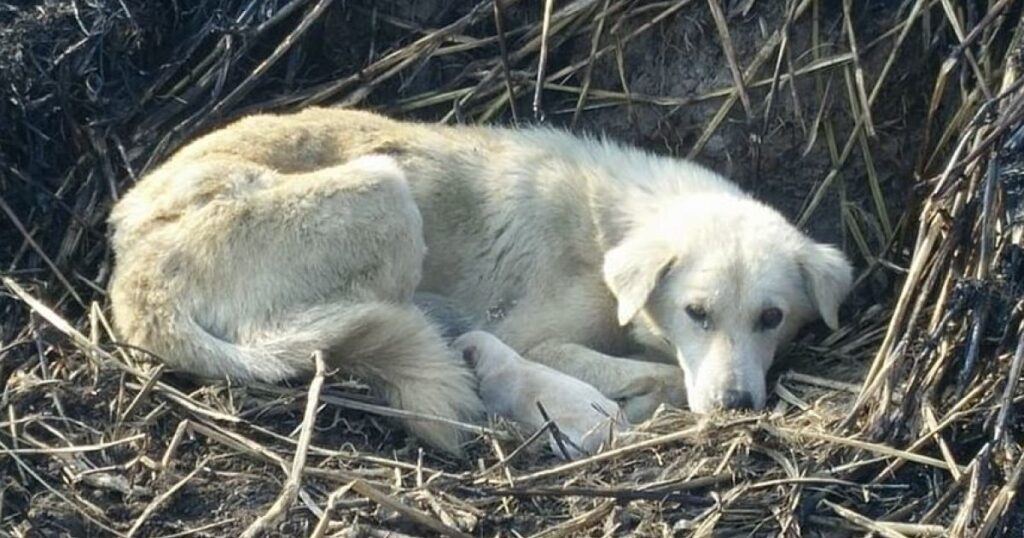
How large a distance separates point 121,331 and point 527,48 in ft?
6.46

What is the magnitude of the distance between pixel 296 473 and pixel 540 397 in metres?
1.01

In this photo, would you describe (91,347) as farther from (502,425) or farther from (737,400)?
(737,400)

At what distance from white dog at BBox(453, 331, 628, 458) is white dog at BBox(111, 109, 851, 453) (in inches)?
5.4

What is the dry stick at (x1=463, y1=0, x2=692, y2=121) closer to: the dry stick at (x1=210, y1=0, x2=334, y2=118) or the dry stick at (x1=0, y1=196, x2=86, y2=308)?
the dry stick at (x1=210, y1=0, x2=334, y2=118)

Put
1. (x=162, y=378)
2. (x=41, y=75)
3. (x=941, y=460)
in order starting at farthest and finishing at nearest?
(x=41, y=75)
(x=162, y=378)
(x=941, y=460)

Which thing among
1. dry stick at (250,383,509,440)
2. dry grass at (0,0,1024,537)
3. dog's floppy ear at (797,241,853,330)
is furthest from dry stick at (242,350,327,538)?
dog's floppy ear at (797,241,853,330)

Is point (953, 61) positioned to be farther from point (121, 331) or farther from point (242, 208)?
point (121, 331)

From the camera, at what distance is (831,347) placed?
5926 mm

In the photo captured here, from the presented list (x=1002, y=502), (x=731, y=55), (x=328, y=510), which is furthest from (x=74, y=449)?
(x=731, y=55)

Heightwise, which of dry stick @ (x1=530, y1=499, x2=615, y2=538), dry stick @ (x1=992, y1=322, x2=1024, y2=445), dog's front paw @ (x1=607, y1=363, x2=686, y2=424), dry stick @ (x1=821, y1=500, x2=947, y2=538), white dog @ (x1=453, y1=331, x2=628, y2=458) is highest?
dry stick @ (x1=992, y1=322, x2=1024, y2=445)

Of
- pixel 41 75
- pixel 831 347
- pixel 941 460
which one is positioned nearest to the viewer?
pixel 941 460

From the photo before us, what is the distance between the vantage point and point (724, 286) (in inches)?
223

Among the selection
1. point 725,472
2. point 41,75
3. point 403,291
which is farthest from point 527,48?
point 725,472

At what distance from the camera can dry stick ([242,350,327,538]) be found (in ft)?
15.4
